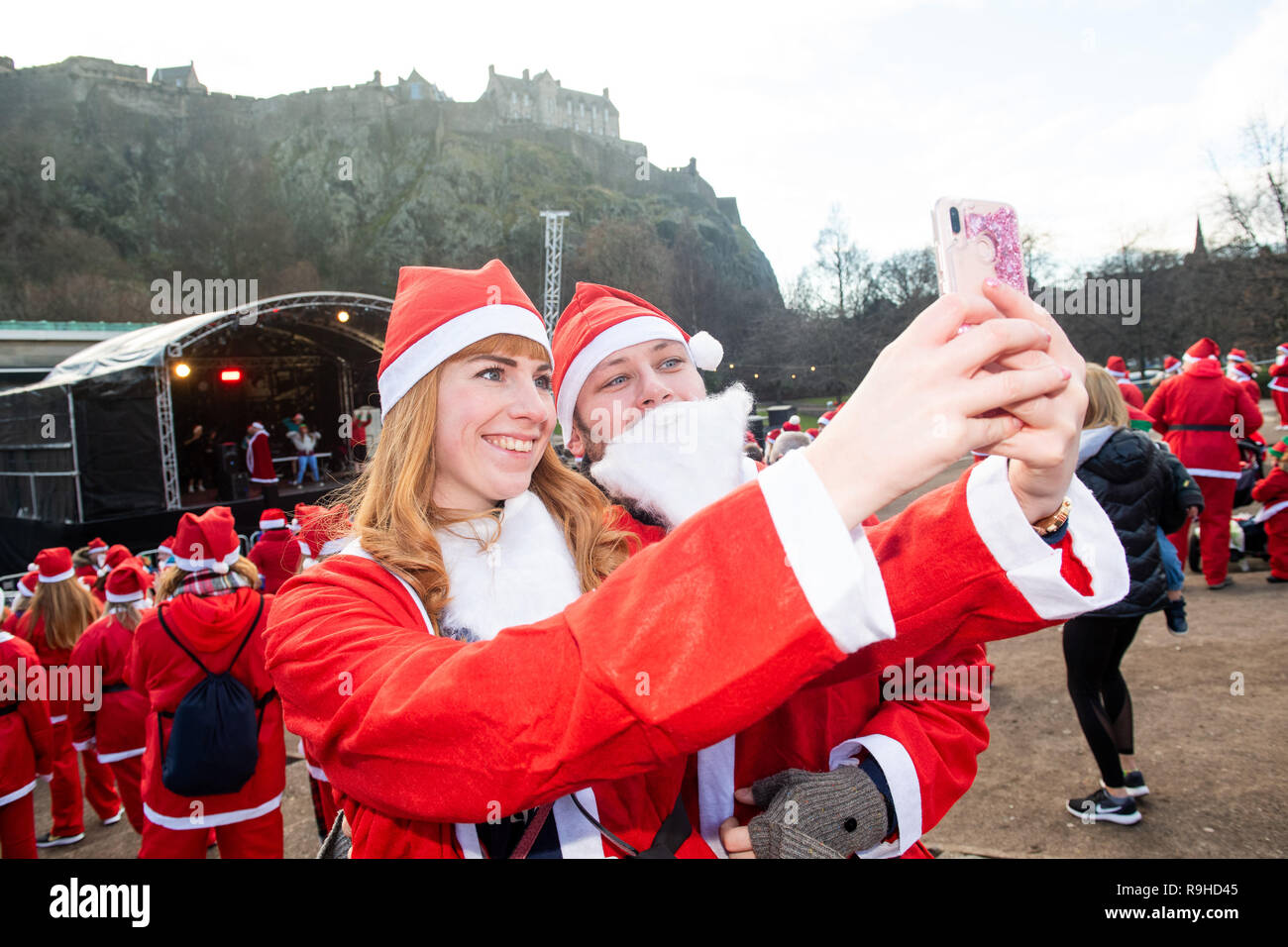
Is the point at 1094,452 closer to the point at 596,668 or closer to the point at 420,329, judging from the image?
the point at 420,329

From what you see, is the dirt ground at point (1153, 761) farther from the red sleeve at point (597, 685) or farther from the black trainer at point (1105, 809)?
the red sleeve at point (597, 685)

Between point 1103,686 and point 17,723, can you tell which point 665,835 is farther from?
point 17,723

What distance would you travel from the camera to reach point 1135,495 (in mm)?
4031

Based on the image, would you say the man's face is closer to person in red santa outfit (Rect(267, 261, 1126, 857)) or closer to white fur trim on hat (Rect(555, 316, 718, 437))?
white fur trim on hat (Rect(555, 316, 718, 437))

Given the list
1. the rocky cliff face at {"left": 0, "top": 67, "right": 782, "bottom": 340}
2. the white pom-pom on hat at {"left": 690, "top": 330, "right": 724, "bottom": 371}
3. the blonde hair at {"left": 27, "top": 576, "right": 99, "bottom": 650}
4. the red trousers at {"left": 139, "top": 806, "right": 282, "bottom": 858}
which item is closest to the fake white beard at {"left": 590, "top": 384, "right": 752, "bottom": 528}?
the white pom-pom on hat at {"left": 690, "top": 330, "right": 724, "bottom": 371}

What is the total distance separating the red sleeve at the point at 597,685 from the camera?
0.58 meters

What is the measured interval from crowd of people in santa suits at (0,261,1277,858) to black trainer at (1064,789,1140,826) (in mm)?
3172

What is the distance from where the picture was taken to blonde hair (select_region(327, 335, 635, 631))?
4.02 feet

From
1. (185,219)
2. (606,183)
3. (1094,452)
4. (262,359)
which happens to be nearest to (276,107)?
(185,219)

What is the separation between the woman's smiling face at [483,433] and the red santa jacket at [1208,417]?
8.47 metres

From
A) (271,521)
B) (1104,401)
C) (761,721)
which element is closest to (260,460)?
(271,521)

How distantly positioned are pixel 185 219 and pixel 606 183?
3826 cm

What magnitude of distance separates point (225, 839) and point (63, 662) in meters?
2.84

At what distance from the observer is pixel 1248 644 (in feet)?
19.6
